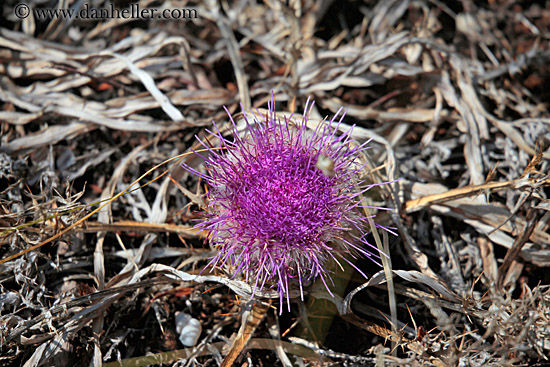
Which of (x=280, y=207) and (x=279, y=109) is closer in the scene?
(x=280, y=207)

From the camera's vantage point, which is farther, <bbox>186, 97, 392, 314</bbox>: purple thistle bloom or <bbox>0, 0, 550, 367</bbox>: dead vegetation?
<bbox>0, 0, 550, 367</bbox>: dead vegetation

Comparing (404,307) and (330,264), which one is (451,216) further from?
(330,264)

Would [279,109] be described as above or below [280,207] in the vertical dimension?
above

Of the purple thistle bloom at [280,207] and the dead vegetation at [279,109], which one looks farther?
the dead vegetation at [279,109]
